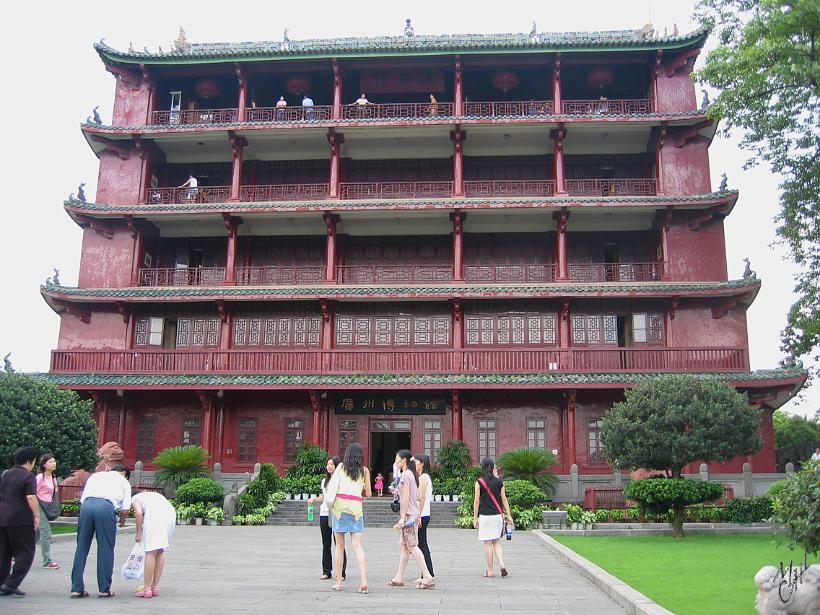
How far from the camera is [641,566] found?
12375 millimetres

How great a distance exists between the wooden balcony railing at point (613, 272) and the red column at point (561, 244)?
0.76 metres

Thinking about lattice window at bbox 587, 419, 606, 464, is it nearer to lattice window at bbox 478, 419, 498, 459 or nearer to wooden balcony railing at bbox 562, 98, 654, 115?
lattice window at bbox 478, 419, 498, 459

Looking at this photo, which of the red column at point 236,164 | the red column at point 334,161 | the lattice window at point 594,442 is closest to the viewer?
the lattice window at point 594,442

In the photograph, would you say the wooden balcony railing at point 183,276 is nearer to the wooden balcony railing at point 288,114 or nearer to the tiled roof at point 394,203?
the tiled roof at point 394,203

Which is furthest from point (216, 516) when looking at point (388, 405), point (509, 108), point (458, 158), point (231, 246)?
point (509, 108)

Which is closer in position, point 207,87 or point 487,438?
point 487,438

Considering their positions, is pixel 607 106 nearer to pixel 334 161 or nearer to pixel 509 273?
pixel 509 273

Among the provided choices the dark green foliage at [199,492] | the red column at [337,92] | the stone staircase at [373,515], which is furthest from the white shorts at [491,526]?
the red column at [337,92]

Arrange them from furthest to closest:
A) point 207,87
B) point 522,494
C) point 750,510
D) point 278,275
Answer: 1. point 207,87
2. point 278,275
3. point 522,494
4. point 750,510

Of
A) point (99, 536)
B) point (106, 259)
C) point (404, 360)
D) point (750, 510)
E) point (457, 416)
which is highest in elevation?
point (106, 259)

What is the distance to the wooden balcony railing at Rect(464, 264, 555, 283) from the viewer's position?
99.1 ft

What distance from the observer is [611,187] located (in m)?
30.9

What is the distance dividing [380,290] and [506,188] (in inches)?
271

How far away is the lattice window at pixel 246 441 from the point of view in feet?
95.1
